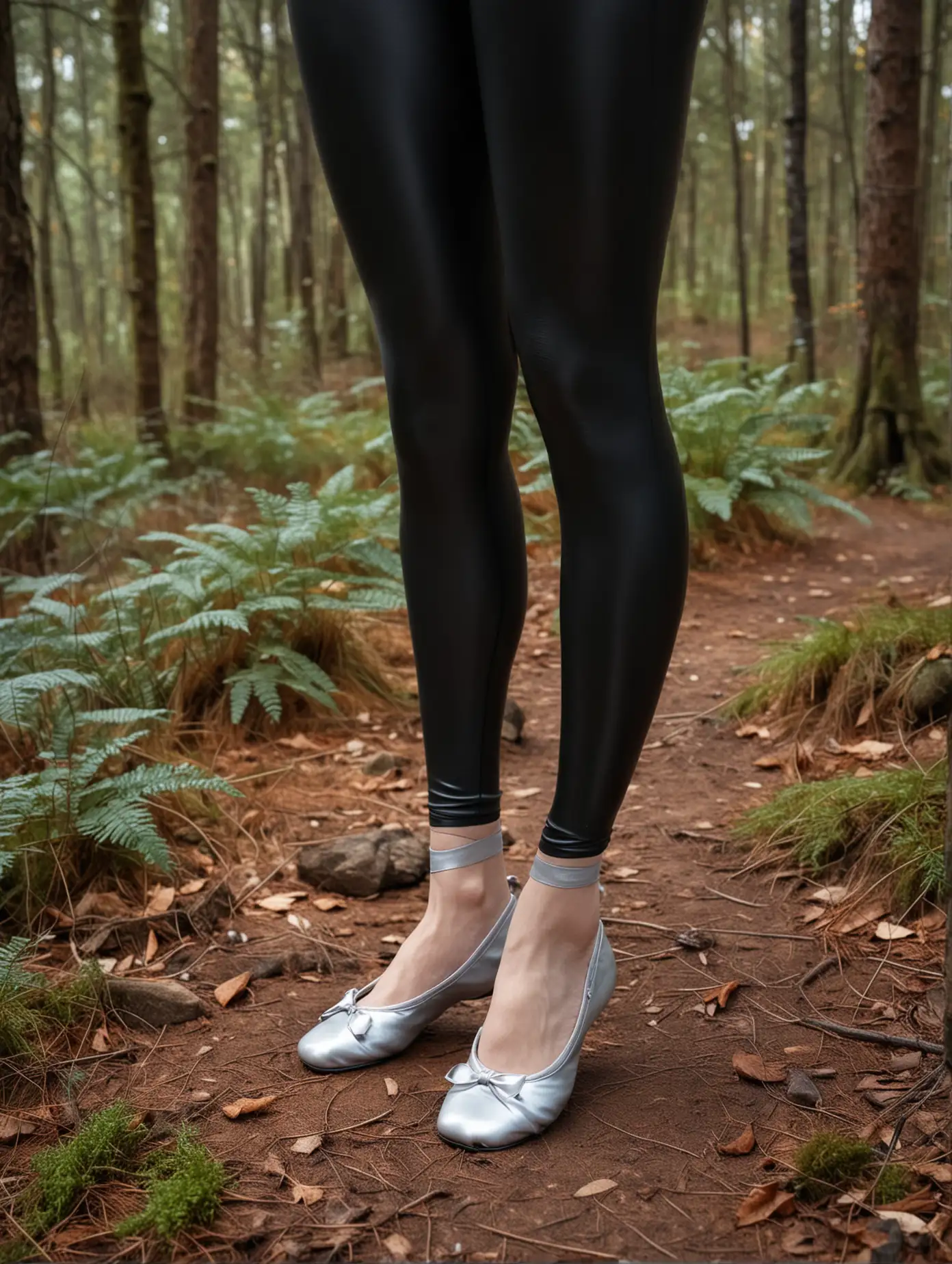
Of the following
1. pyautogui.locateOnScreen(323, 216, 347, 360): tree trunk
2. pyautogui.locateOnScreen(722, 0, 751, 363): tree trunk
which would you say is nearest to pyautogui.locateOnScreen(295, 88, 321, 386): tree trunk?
pyautogui.locateOnScreen(323, 216, 347, 360): tree trunk

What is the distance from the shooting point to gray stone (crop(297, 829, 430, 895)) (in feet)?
7.09

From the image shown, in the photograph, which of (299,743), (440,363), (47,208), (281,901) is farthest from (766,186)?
(440,363)

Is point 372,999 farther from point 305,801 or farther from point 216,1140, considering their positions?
point 305,801

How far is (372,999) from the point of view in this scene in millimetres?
1521

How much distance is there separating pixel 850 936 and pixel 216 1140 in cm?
107

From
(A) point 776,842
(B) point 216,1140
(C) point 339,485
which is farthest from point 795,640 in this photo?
(B) point 216,1140

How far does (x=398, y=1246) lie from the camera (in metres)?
1.09

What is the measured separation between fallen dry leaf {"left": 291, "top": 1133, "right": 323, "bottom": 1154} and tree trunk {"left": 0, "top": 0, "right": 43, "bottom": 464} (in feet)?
13.1

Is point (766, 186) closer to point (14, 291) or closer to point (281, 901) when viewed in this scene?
point (14, 291)

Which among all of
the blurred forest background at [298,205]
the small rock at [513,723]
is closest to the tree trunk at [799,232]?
the blurred forest background at [298,205]

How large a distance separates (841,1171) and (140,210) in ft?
22.5

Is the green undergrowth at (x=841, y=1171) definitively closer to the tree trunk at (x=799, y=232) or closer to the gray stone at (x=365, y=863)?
the gray stone at (x=365, y=863)

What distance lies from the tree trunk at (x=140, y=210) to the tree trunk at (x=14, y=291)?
1934 mm

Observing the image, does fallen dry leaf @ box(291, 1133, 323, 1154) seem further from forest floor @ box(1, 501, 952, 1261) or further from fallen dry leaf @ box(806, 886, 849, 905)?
fallen dry leaf @ box(806, 886, 849, 905)
